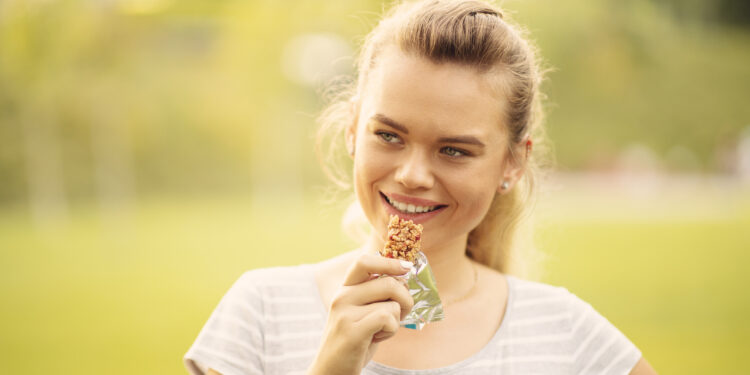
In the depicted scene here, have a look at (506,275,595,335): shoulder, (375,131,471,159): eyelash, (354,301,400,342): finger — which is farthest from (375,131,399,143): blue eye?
(506,275,595,335): shoulder

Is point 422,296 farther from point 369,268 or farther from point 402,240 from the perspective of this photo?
point 369,268

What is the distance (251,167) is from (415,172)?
18.7 meters

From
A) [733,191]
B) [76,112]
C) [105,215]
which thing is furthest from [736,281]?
[76,112]

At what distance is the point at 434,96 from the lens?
1.79 metres

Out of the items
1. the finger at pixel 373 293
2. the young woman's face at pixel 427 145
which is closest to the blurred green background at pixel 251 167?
the young woman's face at pixel 427 145

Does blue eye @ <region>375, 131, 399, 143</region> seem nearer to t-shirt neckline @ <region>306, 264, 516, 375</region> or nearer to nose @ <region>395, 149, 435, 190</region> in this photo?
nose @ <region>395, 149, 435, 190</region>

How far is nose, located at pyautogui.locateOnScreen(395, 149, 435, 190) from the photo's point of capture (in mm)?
1816

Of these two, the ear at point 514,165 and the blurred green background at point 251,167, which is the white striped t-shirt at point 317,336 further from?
the blurred green background at point 251,167

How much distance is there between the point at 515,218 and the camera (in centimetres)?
251

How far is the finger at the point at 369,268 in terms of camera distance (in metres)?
1.59

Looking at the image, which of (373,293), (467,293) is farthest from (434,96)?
(467,293)

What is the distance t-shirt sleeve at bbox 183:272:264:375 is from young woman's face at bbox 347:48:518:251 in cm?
49

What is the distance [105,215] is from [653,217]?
1344 cm

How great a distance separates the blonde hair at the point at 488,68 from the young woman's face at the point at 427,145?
60 millimetres
